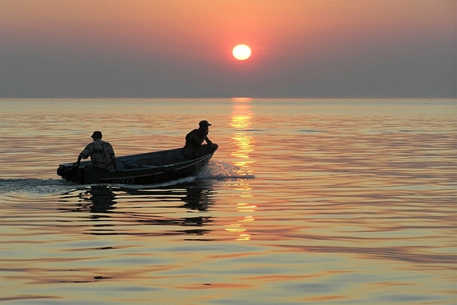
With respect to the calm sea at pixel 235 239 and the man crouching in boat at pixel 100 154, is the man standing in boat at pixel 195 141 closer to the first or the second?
the calm sea at pixel 235 239

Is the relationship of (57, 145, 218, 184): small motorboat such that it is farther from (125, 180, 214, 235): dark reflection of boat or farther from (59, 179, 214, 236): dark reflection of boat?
(125, 180, 214, 235): dark reflection of boat

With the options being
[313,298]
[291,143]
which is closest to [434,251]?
[313,298]

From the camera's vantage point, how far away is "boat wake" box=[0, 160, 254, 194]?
955 inches

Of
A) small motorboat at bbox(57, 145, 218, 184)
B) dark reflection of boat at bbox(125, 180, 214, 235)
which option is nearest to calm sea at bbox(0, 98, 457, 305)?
dark reflection of boat at bbox(125, 180, 214, 235)

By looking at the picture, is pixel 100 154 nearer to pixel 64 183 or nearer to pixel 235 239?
pixel 64 183

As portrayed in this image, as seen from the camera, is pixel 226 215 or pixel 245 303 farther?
pixel 226 215

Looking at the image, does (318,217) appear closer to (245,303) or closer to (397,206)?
(397,206)

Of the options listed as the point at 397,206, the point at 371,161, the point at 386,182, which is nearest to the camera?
the point at 397,206

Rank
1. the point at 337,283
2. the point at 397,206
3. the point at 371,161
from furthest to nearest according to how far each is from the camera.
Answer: the point at 371,161 → the point at 397,206 → the point at 337,283

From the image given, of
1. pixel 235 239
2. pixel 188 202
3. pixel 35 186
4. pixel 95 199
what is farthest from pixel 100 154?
pixel 235 239

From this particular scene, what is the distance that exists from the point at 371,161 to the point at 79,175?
16.0m

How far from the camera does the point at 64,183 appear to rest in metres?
25.6

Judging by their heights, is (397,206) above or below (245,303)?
above

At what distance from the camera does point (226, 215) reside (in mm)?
19422
